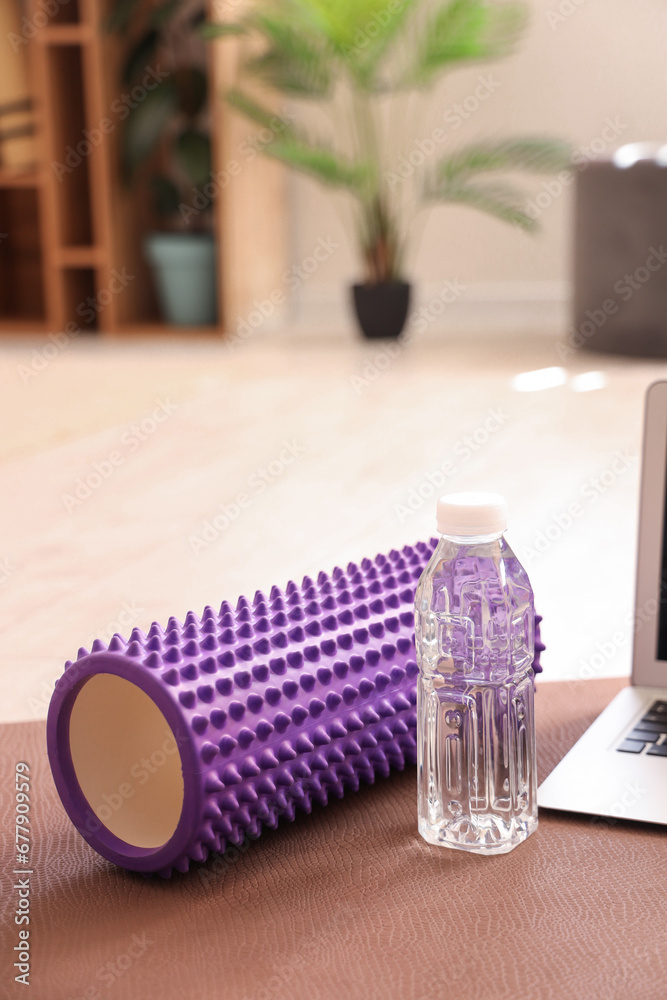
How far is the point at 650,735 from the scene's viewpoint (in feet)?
3.23

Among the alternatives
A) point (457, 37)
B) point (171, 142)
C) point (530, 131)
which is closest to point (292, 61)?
point (457, 37)

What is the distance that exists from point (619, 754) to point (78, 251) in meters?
3.72

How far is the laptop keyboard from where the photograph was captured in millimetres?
960

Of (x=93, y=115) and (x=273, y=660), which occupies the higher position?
(x=93, y=115)

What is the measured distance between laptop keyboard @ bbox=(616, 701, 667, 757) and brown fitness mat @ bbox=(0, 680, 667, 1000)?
0.09 meters

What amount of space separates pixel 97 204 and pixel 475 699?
12.3ft

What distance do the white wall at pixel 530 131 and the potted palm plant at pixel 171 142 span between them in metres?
0.43

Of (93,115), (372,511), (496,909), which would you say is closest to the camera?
(496,909)

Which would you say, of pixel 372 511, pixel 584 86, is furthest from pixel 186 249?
pixel 372 511

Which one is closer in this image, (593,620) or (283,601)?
(283,601)

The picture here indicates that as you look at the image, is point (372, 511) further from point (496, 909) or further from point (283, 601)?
point (496, 909)

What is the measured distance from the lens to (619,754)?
960mm

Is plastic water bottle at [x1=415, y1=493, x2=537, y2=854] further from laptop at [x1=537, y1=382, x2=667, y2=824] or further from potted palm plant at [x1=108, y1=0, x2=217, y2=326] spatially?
potted palm plant at [x1=108, y1=0, x2=217, y2=326]

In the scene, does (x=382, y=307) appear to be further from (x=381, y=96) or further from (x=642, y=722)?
(x=642, y=722)
